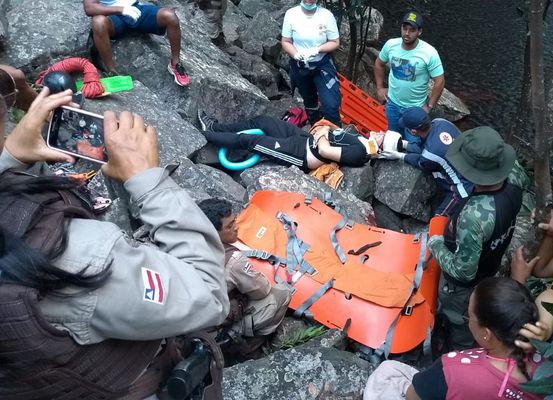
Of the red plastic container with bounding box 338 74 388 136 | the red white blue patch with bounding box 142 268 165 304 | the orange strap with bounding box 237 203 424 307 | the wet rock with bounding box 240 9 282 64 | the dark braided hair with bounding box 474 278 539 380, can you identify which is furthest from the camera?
the wet rock with bounding box 240 9 282 64

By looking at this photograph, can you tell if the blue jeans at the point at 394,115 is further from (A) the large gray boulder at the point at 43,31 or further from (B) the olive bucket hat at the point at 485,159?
(A) the large gray boulder at the point at 43,31

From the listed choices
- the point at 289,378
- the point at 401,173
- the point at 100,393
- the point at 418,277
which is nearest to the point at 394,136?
the point at 401,173

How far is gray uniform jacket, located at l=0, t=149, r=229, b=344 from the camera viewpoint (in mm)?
1365

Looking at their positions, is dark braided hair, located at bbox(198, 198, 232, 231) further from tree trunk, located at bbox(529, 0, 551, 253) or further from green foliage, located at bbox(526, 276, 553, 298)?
green foliage, located at bbox(526, 276, 553, 298)

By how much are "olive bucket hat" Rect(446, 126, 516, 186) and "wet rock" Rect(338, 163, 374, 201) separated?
2435 mm

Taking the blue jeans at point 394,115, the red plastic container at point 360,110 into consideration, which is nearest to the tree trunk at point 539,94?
the blue jeans at point 394,115

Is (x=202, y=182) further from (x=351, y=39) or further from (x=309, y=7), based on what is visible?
(x=351, y=39)

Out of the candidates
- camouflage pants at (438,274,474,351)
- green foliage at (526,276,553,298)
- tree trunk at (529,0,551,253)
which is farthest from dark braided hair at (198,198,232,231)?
green foliage at (526,276,553,298)

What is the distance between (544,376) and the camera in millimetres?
2164

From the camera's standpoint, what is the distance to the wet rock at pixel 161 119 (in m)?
5.33

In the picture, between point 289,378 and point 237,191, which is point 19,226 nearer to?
point 289,378

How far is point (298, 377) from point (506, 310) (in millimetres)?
1198

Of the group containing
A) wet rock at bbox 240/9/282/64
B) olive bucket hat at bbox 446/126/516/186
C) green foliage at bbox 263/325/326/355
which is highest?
olive bucket hat at bbox 446/126/516/186

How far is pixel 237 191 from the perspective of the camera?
18.1ft
